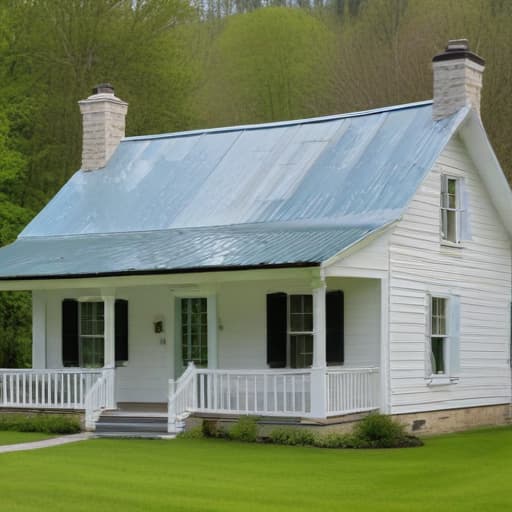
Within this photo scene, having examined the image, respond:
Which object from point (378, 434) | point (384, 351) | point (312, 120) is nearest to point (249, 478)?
point (378, 434)

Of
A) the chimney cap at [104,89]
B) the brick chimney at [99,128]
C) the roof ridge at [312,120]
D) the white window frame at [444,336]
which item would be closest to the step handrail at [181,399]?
the white window frame at [444,336]

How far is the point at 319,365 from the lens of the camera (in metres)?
18.3

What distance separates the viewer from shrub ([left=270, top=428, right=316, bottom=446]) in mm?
18203

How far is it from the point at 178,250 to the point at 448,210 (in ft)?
17.7

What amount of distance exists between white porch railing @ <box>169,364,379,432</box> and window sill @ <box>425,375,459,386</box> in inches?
68.3

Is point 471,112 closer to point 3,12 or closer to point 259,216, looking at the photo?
point 259,216

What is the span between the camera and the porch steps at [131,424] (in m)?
19.9

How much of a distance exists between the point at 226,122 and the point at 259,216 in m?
25.4

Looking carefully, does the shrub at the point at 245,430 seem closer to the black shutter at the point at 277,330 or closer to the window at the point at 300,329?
the black shutter at the point at 277,330

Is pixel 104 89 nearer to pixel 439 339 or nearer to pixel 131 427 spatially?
pixel 131 427

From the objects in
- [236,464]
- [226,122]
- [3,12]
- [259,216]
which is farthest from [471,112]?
[226,122]

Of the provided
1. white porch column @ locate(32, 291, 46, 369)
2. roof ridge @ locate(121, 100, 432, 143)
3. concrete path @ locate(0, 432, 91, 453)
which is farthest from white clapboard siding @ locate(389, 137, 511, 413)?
white porch column @ locate(32, 291, 46, 369)

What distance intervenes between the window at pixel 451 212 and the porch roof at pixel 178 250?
9.28 feet

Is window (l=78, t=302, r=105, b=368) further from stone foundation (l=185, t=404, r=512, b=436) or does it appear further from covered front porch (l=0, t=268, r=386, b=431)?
stone foundation (l=185, t=404, r=512, b=436)
